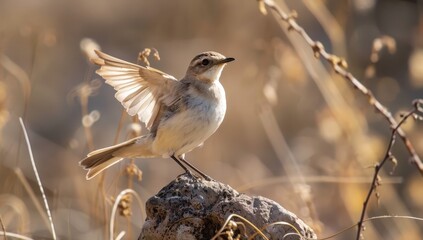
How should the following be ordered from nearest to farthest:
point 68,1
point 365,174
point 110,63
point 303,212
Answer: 1. point 110,63
2. point 303,212
3. point 365,174
4. point 68,1

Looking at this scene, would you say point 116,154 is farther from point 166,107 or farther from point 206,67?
point 206,67

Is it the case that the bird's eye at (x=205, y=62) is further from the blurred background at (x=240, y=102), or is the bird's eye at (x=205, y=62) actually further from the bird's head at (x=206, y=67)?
the blurred background at (x=240, y=102)

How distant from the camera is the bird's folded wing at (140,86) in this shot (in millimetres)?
5836

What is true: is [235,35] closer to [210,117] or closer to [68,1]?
[68,1]

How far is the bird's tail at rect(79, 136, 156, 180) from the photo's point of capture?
6.12m

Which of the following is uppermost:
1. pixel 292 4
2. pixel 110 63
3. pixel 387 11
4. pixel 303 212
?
pixel 292 4

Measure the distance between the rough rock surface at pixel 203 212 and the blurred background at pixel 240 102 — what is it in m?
2.24

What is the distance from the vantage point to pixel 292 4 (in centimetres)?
1619

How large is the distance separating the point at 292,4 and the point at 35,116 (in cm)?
500

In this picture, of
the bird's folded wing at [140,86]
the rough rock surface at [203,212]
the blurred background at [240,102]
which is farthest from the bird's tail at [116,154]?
the rough rock surface at [203,212]

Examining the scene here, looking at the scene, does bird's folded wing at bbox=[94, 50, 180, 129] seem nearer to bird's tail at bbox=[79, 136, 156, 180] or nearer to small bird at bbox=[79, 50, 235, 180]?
small bird at bbox=[79, 50, 235, 180]

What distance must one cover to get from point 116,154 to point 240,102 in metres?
7.56

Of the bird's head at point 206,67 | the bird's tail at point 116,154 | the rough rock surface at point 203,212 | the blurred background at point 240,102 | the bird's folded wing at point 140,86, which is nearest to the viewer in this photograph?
the rough rock surface at point 203,212

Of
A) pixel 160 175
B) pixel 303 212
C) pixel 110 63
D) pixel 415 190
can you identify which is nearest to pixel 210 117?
pixel 110 63
